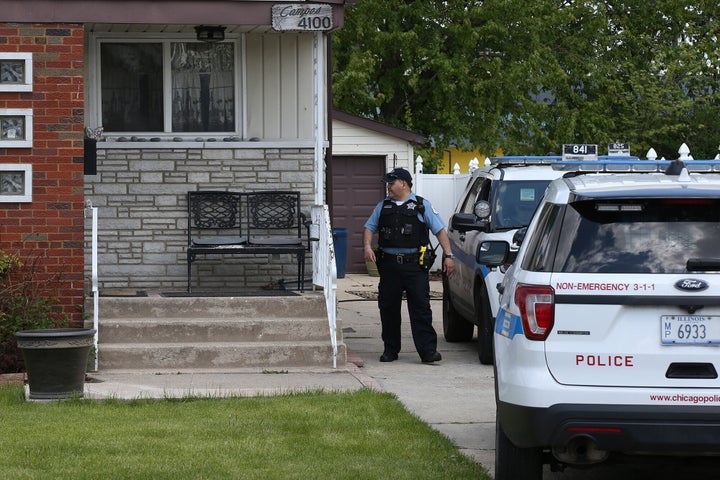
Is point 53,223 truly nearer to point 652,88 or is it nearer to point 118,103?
point 118,103

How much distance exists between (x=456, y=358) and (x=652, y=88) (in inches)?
703

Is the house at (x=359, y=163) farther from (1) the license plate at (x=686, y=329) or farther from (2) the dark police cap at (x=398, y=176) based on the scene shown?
(1) the license plate at (x=686, y=329)

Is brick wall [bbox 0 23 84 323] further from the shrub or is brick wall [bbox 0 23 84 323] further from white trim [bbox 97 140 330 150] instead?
white trim [bbox 97 140 330 150]

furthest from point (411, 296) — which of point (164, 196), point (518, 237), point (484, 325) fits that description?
point (164, 196)

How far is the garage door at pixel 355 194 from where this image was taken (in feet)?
80.9

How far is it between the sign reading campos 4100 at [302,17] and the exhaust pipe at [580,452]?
750cm

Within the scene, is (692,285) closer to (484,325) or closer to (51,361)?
(51,361)

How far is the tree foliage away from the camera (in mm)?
29469

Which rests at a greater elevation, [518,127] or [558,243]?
[518,127]

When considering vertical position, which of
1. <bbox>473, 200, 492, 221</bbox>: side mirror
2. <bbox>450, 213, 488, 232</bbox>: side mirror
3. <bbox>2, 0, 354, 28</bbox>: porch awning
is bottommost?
<bbox>450, 213, 488, 232</bbox>: side mirror

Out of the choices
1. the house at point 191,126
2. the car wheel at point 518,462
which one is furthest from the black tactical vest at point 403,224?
the car wheel at point 518,462

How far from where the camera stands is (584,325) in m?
6.38

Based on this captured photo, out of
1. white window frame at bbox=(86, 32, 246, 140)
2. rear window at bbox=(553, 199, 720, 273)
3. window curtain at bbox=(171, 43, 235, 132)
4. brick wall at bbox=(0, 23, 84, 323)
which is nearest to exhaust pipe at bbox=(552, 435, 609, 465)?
rear window at bbox=(553, 199, 720, 273)

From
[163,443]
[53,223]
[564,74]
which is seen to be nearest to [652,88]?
[564,74]
